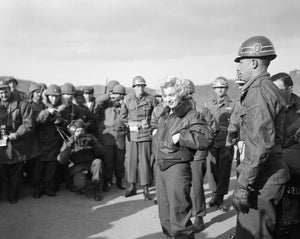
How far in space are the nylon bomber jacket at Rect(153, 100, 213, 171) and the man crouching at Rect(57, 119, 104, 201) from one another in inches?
116

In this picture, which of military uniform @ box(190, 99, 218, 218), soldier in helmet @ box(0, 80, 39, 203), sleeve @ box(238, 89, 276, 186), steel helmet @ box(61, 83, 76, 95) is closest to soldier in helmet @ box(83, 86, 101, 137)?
steel helmet @ box(61, 83, 76, 95)

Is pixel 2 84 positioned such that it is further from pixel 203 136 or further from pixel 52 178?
pixel 203 136

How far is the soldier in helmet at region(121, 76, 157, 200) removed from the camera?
22.9 ft

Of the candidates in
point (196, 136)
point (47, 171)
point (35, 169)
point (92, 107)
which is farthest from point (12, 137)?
point (196, 136)

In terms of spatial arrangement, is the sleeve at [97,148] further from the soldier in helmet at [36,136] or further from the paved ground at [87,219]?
the soldier in helmet at [36,136]

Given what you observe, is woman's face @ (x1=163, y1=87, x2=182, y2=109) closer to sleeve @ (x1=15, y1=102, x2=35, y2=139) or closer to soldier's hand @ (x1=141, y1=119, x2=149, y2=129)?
soldier's hand @ (x1=141, y1=119, x2=149, y2=129)

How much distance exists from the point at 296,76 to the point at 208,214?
57.9 feet

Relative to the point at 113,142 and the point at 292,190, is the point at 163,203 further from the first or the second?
the point at 113,142

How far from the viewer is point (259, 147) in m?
2.72

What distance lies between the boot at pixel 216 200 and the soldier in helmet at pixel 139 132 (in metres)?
1.25

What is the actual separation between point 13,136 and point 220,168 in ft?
12.0

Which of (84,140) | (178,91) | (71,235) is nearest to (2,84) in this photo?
(84,140)

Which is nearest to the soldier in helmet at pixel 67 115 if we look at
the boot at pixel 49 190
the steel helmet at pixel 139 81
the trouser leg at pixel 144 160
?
the boot at pixel 49 190

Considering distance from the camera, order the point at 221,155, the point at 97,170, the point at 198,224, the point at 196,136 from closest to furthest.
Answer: the point at 196,136 < the point at 198,224 < the point at 221,155 < the point at 97,170
